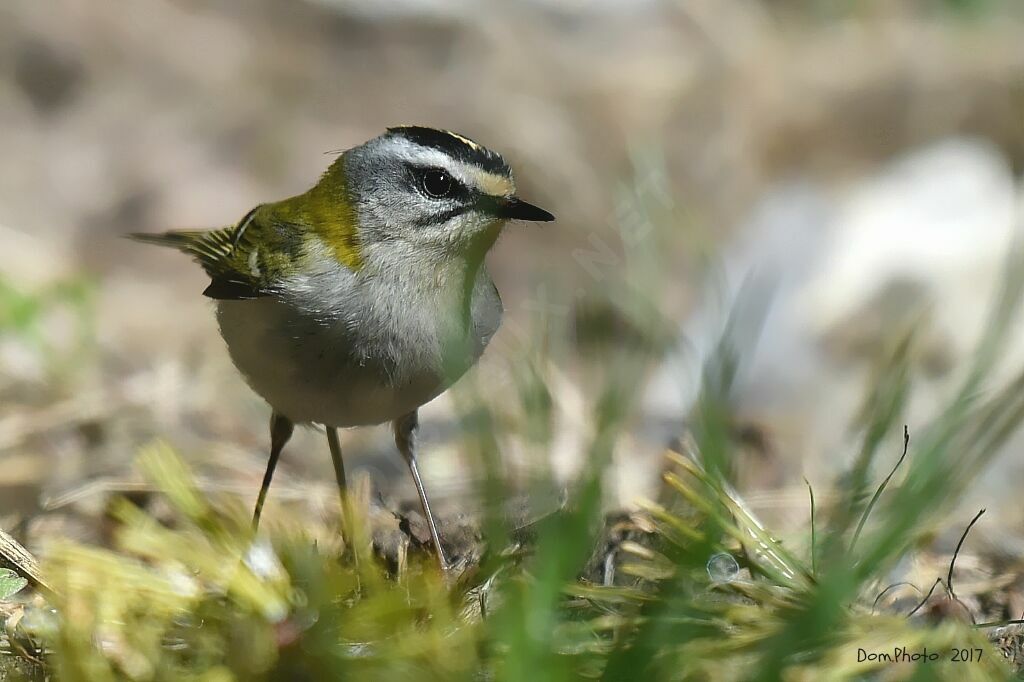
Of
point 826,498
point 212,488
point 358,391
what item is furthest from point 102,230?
point 826,498

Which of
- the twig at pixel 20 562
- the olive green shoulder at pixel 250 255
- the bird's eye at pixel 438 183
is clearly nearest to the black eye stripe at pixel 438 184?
the bird's eye at pixel 438 183

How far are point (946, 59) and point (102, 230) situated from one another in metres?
4.44

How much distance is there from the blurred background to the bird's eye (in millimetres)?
346

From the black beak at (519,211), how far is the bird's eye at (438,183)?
13 centimetres

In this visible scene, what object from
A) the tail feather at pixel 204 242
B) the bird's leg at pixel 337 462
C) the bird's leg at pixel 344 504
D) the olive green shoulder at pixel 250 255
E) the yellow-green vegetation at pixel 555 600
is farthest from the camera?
the tail feather at pixel 204 242

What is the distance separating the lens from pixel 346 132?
5.78 m

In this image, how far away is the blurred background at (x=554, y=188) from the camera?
332 centimetres

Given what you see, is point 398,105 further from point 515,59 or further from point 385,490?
point 385,490

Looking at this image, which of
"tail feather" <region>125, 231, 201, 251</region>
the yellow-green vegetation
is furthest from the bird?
the yellow-green vegetation

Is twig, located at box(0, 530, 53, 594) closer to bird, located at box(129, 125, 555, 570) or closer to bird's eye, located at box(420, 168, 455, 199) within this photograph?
bird, located at box(129, 125, 555, 570)

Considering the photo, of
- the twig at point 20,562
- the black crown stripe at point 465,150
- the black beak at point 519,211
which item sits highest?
the black crown stripe at point 465,150

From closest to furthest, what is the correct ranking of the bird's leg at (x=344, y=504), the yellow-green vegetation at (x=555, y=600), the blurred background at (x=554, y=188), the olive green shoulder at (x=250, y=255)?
the yellow-green vegetation at (x=555, y=600) < the bird's leg at (x=344, y=504) < the olive green shoulder at (x=250, y=255) < the blurred background at (x=554, y=188)

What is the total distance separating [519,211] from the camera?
2.36m

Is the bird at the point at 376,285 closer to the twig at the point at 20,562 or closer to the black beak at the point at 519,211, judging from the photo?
the black beak at the point at 519,211
